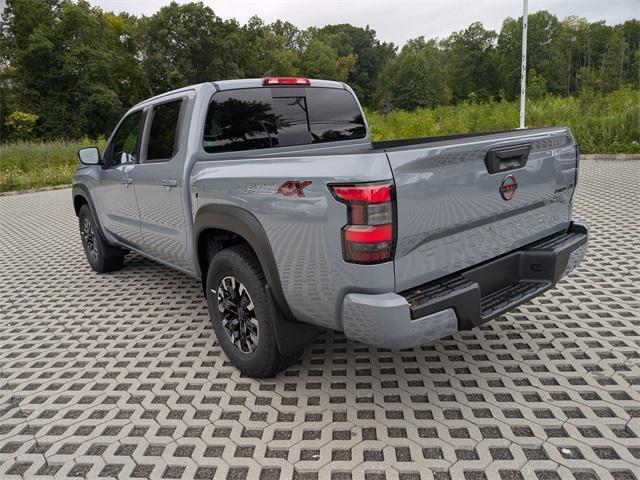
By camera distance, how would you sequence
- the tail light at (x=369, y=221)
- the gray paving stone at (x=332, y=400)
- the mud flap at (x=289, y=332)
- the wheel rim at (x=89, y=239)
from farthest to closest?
the wheel rim at (x=89, y=239), the mud flap at (x=289, y=332), the gray paving stone at (x=332, y=400), the tail light at (x=369, y=221)

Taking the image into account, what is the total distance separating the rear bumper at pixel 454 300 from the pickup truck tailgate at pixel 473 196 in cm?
7

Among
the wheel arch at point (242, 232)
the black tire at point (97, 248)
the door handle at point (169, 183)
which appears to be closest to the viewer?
the wheel arch at point (242, 232)

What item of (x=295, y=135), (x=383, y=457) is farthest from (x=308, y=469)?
(x=295, y=135)

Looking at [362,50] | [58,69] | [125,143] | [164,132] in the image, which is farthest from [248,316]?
[362,50]

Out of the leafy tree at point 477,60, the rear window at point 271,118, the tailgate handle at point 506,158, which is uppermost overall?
the leafy tree at point 477,60

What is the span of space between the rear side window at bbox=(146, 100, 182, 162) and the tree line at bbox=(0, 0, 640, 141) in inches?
1030

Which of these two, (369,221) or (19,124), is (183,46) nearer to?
(19,124)

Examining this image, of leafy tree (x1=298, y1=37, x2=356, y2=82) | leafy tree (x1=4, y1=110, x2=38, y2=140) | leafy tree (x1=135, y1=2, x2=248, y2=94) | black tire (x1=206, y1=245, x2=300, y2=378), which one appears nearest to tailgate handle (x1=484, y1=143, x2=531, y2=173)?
black tire (x1=206, y1=245, x2=300, y2=378)

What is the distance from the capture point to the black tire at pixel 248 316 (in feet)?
9.36

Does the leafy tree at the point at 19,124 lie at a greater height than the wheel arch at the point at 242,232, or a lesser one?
greater

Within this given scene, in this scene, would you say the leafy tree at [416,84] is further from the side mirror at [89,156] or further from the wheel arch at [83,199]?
the side mirror at [89,156]

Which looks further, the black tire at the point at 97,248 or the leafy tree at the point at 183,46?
the leafy tree at the point at 183,46

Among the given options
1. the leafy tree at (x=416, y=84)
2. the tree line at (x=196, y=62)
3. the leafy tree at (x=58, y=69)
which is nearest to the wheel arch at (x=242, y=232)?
the tree line at (x=196, y=62)

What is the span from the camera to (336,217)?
2.24m
